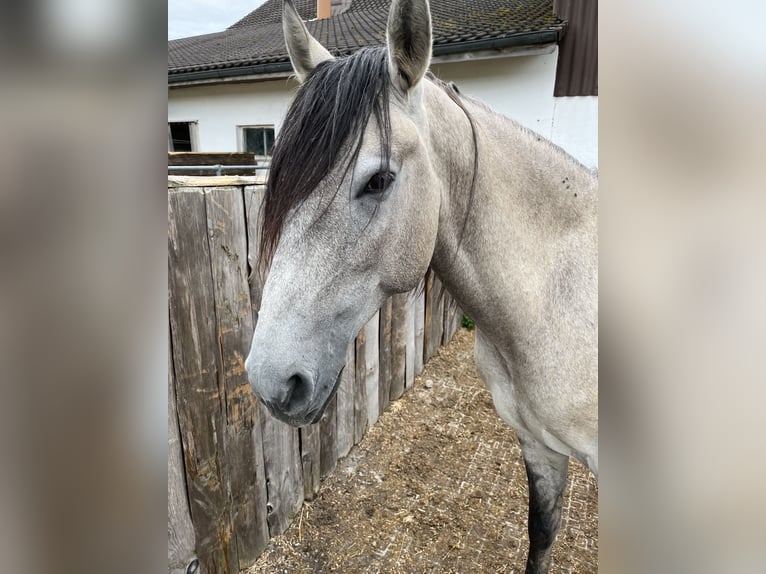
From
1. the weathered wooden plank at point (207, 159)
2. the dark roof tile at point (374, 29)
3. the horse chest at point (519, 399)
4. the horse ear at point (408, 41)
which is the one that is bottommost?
the horse chest at point (519, 399)

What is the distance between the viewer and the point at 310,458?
242cm

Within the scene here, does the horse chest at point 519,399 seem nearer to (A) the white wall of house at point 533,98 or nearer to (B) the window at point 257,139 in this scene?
(A) the white wall of house at point 533,98

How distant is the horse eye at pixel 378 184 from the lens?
3.21 ft

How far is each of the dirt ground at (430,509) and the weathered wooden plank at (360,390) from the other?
13cm

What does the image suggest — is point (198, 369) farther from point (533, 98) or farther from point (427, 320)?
point (533, 98)

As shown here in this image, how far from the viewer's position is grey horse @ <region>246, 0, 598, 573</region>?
0.94 metres

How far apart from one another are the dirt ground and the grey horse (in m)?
1.07

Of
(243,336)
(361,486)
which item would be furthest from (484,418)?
(243,336)

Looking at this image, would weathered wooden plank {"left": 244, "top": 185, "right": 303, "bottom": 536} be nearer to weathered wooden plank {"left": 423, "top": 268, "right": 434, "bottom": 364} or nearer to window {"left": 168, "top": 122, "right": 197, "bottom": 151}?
weathered wooden plank {"left": 423, "top": 268, "right": 434, "bottom": 364}

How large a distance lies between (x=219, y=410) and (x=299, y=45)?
1.40 meters

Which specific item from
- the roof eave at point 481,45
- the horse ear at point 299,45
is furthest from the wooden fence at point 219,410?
the roof eave at point 481,45

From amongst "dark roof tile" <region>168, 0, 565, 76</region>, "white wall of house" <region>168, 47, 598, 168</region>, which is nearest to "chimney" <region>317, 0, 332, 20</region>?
"dark roof tile" <region>168, 0, 565, 76</region>
